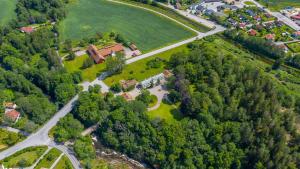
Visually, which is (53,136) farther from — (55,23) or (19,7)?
(19,7)

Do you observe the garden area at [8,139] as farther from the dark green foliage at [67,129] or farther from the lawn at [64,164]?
the lawn at [64,164]

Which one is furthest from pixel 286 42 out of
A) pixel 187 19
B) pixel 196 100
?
pixel 196 100

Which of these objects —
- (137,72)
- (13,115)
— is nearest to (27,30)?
(13,115)

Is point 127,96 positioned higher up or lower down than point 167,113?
higher up

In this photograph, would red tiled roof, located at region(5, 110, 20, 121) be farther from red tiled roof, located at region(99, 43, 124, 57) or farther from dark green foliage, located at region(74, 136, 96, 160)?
red tiled roof, located at region(99, 43, 124, 57)

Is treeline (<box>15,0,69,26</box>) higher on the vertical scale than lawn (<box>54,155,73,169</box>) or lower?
higher

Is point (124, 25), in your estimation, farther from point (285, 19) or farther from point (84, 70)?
point (285, 19)

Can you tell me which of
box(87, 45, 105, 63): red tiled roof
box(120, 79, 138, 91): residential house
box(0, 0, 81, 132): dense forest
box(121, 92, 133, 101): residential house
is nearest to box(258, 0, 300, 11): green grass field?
box(120, 79, 138, 91): residential house
